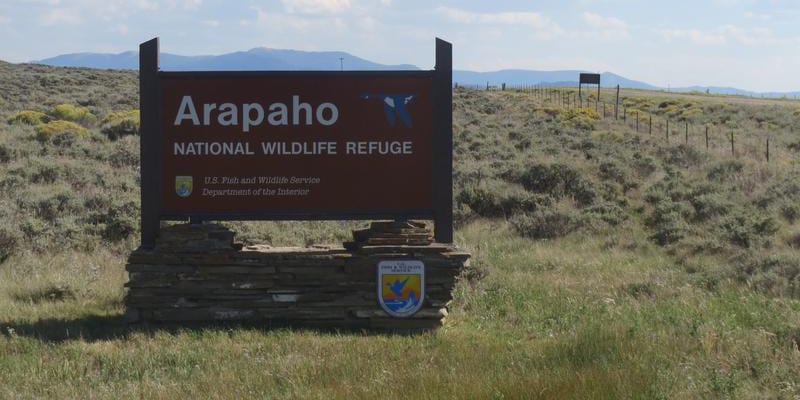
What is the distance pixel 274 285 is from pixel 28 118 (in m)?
22.6

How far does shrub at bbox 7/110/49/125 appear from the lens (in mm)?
25553

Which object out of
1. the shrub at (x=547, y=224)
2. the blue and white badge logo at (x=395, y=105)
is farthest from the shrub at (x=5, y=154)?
the blue and white badge logo at (x=395, y=105)

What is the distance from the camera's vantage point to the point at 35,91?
3666 centimetres

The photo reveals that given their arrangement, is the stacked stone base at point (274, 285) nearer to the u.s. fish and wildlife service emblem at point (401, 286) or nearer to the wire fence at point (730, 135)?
the u.s. fish and wildlife service emblem at point (401, 286)

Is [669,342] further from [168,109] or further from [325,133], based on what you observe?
[168,109]

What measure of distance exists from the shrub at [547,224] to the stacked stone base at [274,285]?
7917mm

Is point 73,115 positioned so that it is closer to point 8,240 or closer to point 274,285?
point 8,240

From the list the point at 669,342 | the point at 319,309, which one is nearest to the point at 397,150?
the point at 319,309

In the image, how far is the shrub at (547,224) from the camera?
49.0 feet

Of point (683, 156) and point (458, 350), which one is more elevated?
point (683, 156)

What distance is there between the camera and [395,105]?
25.2ft

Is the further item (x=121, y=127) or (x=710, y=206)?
(x=121, y=127)

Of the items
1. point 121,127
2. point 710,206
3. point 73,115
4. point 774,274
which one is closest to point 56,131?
point 121,127

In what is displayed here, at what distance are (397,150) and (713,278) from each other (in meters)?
5.41
